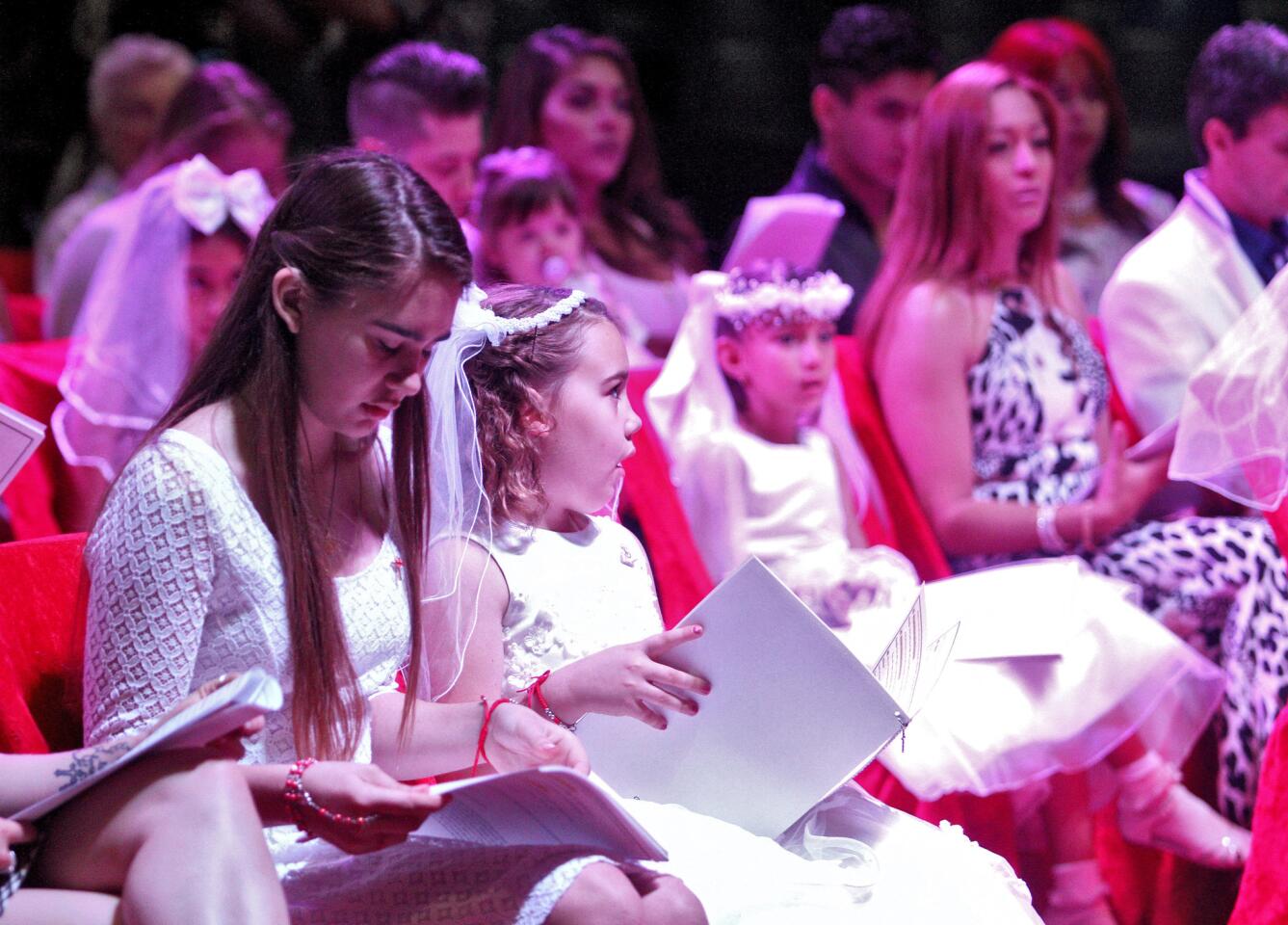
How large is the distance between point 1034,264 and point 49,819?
2.36 metres

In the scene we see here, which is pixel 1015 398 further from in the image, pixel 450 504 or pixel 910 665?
pixel 450 504

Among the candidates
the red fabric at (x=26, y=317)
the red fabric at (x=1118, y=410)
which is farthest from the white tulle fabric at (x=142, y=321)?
the red fabric at (x=1118, y=410)

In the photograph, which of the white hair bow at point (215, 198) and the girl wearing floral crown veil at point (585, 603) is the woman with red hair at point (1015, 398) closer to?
the girl wearing floral crown veil at point (585, 603)

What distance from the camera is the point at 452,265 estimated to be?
1.51 meters

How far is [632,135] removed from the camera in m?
3.93

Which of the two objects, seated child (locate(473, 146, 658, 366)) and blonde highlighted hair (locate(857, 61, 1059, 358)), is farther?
seated child (locate(473, 146, 658, 366))

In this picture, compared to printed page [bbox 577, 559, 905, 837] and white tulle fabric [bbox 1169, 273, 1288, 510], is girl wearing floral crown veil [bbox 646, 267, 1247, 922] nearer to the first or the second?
white tulle fabric [bbox 1169, 273, 1288, 510]

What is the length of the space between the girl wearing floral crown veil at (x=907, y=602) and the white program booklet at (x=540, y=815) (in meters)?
1.03

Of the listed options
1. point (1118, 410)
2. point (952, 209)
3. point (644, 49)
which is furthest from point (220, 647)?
point (644, 49)

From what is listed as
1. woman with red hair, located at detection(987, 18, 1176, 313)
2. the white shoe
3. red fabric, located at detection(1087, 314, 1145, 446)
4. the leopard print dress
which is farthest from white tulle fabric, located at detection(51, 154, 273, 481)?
woman with red hair, located at detection(987, 18, 1176, 313)

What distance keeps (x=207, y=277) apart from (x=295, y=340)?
64.3 inches

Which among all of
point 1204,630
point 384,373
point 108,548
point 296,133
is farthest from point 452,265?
point 296,133

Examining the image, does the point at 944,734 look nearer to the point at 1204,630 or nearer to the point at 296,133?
the point at 1204,630

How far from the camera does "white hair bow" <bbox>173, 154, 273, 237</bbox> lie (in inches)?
118
